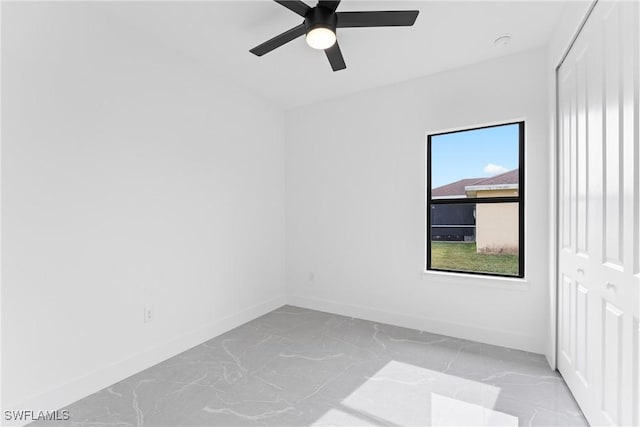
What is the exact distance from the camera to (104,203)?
2.26 metres

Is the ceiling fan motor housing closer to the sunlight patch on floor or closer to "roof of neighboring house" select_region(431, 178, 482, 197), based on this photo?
"roof of neighboring house" select_region(431, 178, 482, 197)

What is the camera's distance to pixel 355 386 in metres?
2.23

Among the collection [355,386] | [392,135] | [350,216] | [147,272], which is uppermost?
[392,135]

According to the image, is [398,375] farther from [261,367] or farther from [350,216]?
[350,216]

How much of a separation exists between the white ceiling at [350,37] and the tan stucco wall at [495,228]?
142 centimetres

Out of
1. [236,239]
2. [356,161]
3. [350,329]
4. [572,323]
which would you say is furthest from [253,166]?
[572,323]

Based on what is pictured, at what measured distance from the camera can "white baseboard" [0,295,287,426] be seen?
191 cm

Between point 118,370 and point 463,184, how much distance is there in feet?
11.6

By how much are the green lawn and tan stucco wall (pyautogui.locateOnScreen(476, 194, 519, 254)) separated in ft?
0.32

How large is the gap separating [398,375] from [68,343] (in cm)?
228

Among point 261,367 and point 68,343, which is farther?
point 261,367

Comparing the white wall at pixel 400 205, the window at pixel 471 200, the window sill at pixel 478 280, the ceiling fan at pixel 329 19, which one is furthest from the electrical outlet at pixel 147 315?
the window at pixel 471 200

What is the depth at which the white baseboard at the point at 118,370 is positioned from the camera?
1.91 meters

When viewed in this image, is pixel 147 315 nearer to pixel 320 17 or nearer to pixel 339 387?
pixel 339 387
